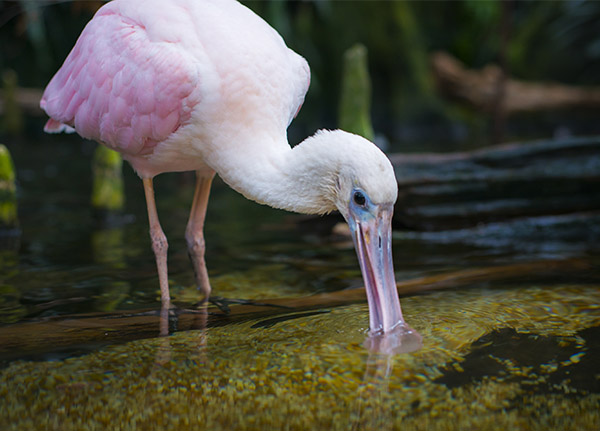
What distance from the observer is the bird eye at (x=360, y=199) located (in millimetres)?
3726

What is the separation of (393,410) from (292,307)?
178 centimetres

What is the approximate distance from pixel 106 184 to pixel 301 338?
5.25m

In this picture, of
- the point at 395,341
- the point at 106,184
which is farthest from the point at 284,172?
the point at 106,184

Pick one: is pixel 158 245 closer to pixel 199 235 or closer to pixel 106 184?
pixel 199 235

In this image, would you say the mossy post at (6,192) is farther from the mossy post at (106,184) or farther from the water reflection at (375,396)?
the water reflection at (375,396)

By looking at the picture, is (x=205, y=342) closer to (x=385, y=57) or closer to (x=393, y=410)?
(x=393, y=410)

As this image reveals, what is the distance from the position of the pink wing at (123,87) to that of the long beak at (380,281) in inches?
55.8

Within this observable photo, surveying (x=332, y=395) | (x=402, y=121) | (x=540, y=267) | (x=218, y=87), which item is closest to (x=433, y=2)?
(x=402, y=121)

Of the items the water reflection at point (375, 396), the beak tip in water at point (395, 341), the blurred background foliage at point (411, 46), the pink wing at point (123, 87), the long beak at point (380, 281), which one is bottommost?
the water reflection at point (375, 396)

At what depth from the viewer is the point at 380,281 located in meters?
3.84

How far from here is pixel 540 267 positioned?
5.71 m

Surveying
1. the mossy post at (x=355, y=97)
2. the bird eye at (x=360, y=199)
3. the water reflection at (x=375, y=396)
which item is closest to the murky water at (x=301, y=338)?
the water reflection at (x=375, y=396)

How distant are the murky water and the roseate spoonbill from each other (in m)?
0.48

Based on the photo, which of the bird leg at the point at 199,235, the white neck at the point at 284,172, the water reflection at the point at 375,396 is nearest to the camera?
the water reflection at the point at 375,396
